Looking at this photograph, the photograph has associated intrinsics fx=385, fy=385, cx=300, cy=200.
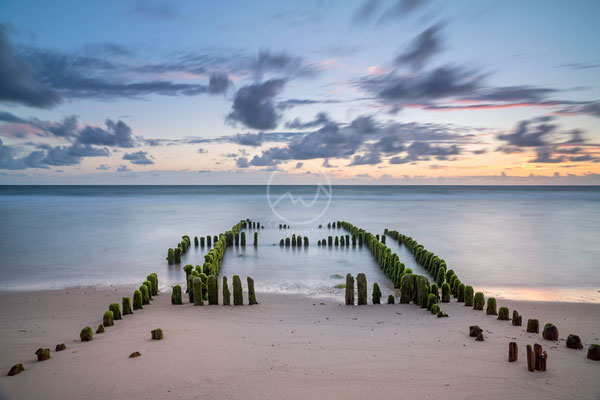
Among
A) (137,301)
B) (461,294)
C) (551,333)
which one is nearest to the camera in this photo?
(551,333)

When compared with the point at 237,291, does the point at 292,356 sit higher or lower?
lower

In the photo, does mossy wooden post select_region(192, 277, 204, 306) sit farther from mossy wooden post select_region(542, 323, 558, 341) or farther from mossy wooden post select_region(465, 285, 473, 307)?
mossy wooden post select_region(542, 323, 558, 341)

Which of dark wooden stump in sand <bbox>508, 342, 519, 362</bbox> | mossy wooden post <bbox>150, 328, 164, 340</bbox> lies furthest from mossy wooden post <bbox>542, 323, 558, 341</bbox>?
mossy wooden post <bbox>150, 328, 164, 340</bbox>

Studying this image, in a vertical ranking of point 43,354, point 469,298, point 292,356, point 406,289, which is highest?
point 406,289

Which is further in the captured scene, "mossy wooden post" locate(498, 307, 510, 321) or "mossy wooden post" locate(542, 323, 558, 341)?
"mossy wooden post" locate(498, 307, 510, 321)

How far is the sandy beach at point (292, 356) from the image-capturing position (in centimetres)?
495

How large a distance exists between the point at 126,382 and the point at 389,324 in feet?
16.1

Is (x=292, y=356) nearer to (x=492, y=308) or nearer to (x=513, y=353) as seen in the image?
(x=513, y=353)

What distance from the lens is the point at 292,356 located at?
6008 mm

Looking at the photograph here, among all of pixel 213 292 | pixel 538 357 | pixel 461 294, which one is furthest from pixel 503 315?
pixel 213 292

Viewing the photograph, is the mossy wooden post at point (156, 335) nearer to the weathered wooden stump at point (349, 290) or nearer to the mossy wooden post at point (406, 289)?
the weathered wooden stump at point (349, 290)

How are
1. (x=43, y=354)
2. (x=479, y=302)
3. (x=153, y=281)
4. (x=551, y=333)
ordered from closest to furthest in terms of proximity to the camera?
(x=43, y=354) → (x=551, y=333) → (x=479, y=302) → (x=153, y=281)

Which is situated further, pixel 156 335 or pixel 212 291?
pixel 212 291

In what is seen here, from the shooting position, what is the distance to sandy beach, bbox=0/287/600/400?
4.95 metres
